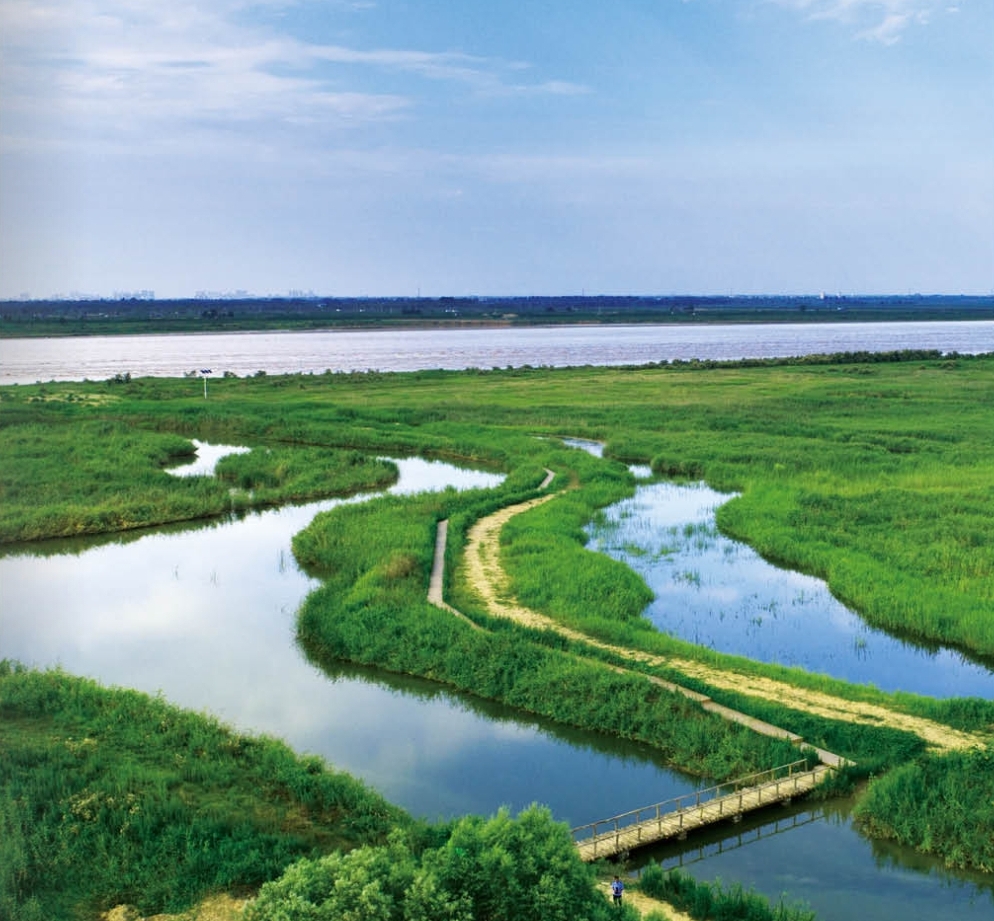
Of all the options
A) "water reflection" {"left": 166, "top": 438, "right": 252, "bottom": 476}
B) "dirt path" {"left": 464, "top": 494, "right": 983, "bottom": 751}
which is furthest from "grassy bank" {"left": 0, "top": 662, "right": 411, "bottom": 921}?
"water reflection" {"left": 166, "top": 438, "right": 252, "bottom": 476}

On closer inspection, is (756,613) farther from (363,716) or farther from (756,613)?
(363,716)

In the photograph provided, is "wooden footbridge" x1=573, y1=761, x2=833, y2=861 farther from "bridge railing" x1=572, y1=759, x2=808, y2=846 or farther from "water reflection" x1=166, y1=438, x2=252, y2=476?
"water reflection" x1=166, y1=438, x2=252, y2=476

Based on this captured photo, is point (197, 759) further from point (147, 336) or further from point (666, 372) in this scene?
point (147, 336)

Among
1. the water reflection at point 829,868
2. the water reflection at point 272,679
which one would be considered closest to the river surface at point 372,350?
the water reflection at point 272,679

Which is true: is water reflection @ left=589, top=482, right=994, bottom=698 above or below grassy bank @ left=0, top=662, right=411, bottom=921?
above

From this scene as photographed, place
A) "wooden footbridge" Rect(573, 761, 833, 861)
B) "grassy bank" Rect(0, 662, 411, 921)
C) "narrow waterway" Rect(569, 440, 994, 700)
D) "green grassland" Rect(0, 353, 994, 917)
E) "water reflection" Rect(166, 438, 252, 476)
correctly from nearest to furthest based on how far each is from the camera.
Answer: "grassy bank" Rect(0, 662, 411, 921), "wooden footbridge" Rect(573, 761, 833, 861), "green grassland" Rect(0, 353, 994, 917), "narrow waterway" Rect(569, 440, 994, 700), "water reflection" Rect(166, 438, 252, 476)

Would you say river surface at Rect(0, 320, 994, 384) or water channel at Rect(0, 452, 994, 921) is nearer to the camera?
water channel at Rect(0, 452, 994, 921)
